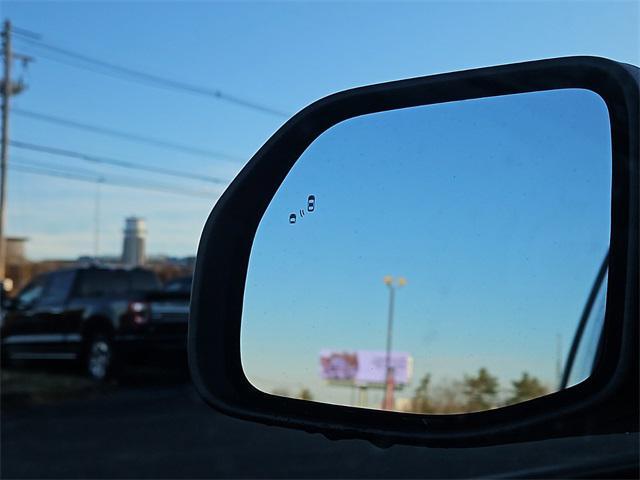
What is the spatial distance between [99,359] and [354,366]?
43.1 ft

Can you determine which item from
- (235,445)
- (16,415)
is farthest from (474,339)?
(16,415)

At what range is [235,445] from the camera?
7.86 m

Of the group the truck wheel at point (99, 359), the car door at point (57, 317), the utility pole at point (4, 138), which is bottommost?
the truck wheel at point (99, 359)

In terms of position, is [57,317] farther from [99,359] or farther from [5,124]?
[5,124]

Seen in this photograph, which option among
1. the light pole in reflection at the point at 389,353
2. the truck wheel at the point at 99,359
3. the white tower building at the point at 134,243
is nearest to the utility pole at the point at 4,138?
the white tower building at the point at 134,243

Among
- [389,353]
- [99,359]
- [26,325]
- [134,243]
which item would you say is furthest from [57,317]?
[389,353]

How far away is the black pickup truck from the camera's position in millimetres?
14789

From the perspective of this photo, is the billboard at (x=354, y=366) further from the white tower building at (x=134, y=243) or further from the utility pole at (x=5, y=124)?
the utility pole at (x=5, y=124)

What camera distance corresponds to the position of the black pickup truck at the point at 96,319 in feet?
48.5

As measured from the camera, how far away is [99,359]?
49.2ft

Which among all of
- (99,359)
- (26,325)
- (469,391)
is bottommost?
(99,359)

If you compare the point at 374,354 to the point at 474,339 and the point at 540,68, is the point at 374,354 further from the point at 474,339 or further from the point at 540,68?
the point at 540,68

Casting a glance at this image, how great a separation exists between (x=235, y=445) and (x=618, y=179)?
6589mm

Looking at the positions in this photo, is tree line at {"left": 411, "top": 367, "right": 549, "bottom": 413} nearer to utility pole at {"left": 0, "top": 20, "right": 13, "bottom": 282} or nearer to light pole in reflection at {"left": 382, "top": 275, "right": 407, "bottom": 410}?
light pole in reflection at {"left": 382, "top": 275, "right": 407, "bottom": 410}
